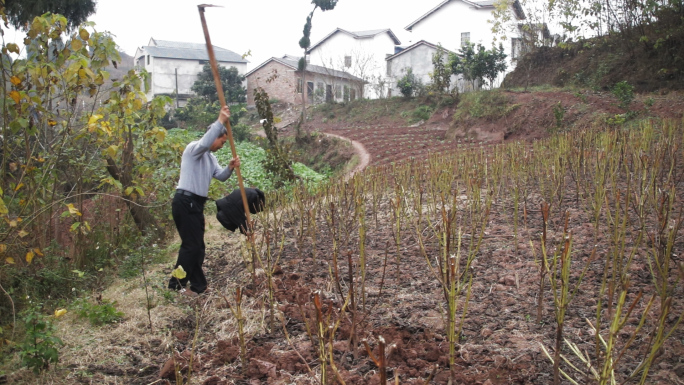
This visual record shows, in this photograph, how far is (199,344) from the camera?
9.90 ft

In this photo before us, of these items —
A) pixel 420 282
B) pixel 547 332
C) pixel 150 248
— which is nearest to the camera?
pixel 547 332

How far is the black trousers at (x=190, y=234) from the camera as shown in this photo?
383 centimetres

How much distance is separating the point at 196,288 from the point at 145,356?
99 cm

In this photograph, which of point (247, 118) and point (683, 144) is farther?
point (247, 118)

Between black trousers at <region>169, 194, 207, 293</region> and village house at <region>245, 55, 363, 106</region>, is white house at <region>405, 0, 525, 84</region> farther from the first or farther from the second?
black trousers at <region>169, 194, 207, 293</region>

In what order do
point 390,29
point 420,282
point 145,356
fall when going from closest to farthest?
1. point 145,356
2. point 420,282
3. point 390,29

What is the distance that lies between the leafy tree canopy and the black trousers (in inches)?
299

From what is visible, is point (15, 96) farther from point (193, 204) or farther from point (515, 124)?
point (515, 124)

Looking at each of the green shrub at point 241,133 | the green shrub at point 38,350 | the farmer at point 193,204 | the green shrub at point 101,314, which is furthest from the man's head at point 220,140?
the green shrub at point 241,133

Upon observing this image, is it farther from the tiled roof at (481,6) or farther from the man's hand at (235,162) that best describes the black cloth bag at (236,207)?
the tiled roof at (481,6)

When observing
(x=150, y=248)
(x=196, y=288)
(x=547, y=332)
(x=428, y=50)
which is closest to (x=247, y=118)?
(x=428, y=50)

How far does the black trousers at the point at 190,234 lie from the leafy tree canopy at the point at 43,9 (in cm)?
761

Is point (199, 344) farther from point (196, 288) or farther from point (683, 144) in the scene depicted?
point (683, 144)

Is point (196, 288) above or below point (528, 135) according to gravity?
below
